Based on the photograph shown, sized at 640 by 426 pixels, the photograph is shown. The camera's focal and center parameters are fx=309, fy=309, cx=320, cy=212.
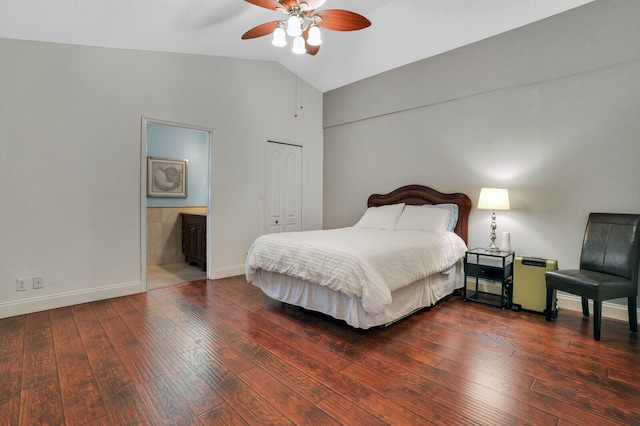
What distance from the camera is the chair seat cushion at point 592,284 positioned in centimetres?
246

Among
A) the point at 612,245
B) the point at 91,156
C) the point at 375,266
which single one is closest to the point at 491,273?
the point at 612,245

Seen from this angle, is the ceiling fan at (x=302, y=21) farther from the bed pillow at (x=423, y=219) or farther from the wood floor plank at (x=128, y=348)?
the wood floor plank at (x=128, y=348)

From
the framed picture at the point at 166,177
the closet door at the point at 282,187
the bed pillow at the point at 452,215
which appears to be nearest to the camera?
the bed pillow at the point at 452,215

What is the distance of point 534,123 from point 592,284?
1804 mm

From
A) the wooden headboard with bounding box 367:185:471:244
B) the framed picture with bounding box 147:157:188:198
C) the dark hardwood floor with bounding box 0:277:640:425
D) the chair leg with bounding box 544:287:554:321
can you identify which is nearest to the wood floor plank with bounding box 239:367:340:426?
the dark hardwood floor with bounding box 0:277:640:425

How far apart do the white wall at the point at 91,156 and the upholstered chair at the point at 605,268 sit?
3.88m

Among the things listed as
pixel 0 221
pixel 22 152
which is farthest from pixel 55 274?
pixel 22 152

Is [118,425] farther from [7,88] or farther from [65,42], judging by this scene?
[65,42]

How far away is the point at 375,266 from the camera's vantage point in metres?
2.46

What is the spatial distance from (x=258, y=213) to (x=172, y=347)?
2674mm

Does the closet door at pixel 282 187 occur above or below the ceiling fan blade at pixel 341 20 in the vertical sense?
below

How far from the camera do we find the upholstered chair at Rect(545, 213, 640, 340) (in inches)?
98.0

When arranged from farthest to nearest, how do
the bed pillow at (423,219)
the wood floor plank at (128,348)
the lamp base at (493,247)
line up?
the bed pillow at (423,219) < the lamp base at (493,247) < the wood floor plank at (128,348)

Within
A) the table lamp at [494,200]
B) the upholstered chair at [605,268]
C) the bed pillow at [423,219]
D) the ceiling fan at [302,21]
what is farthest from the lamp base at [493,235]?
the ceiling fan at [302,21]
